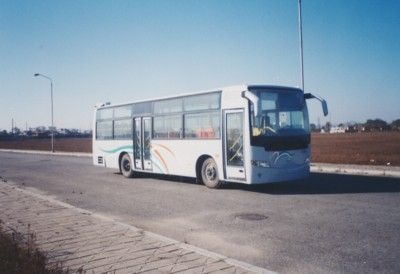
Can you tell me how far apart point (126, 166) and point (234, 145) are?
764 cm

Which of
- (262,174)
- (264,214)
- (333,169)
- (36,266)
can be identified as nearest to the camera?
(36,266)

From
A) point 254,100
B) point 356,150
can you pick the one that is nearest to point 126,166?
point 254,100

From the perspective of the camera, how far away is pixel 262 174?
12055mm

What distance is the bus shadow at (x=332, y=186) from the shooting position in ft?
41.1

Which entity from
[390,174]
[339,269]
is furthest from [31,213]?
[390,174]

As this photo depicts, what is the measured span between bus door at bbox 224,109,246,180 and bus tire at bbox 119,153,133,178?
265 inches

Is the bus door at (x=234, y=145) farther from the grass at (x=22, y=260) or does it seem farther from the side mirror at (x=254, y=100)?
the grass at (x=22, y=260)

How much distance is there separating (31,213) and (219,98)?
262 inches

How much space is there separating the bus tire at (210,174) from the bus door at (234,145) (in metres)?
0.70

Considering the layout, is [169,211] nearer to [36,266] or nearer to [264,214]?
[264,214]

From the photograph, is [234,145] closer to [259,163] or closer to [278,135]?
[259,163]

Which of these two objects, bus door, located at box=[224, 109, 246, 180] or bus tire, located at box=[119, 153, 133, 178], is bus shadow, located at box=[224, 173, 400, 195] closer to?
bus door, located at box=[224, 109, 246, 180]

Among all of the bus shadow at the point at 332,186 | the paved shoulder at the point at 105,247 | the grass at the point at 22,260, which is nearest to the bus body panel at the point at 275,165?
the bus shadow at the point at 332,186

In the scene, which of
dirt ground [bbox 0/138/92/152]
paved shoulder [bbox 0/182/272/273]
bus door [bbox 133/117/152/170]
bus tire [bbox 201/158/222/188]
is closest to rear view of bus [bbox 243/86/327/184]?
bus tire [bbox 201/158/222/188]
